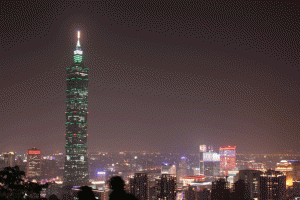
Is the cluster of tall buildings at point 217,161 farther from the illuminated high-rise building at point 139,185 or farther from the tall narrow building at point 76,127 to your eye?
the illuminated high-rise building at point 139,185

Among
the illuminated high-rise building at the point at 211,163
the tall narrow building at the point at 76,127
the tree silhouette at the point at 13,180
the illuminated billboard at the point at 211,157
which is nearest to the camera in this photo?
the tree silhouette at the point at 13,180

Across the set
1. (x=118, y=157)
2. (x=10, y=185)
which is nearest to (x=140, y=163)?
(x=118, y=157)

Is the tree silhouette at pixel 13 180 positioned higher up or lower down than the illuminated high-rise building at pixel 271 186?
higher up

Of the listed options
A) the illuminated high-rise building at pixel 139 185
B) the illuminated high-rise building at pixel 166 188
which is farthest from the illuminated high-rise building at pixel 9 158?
the illuminated high-rise building at pixel 166 188

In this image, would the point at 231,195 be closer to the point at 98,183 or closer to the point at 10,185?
the point at 98,183

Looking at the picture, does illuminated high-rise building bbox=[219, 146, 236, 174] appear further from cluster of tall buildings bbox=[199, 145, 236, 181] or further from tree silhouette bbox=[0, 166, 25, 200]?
tree silhouette bbox=[0, 166, 25, 200]

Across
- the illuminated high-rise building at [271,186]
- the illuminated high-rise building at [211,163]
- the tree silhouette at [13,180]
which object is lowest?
the illuminated high-rise building at [211,163]
